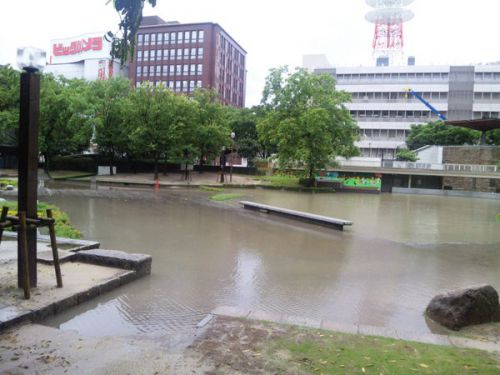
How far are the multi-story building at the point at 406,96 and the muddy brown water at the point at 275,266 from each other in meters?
61.3

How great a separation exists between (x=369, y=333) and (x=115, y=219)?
12.0 meters

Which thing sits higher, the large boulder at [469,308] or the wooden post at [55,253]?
the wooden post at [55,253]

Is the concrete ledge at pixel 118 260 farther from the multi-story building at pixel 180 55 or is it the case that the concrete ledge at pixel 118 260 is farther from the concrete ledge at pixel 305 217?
the multi-story building at pixel 180 55

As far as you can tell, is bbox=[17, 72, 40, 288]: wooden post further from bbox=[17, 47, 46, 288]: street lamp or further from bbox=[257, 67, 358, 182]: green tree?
bbox=[257, 67, 358, 182]: green tree

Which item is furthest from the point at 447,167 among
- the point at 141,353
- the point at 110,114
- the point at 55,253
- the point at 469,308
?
the point at 141,353

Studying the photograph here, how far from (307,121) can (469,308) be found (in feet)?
99.5

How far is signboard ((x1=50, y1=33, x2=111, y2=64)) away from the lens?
279 feet

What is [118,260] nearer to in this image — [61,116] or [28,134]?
[28,134]

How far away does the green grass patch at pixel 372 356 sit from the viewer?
402 centimetres

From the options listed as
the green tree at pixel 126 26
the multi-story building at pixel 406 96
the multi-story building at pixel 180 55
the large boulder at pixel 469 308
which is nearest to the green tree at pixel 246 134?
the multi-story building at pixel 406 96

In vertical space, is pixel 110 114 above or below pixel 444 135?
below

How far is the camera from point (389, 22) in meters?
77.1

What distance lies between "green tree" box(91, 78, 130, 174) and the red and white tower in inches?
2136

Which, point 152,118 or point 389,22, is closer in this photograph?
point 152,118
